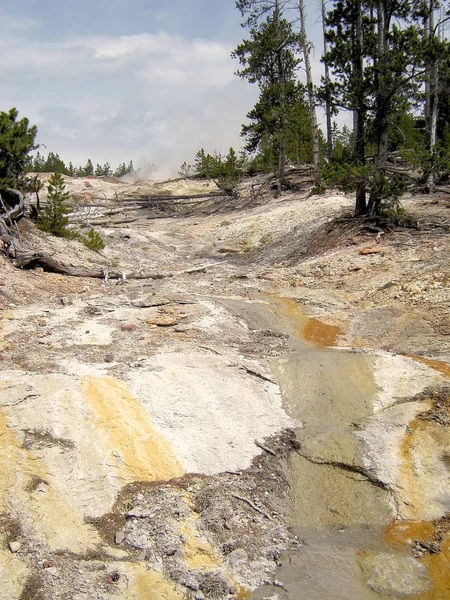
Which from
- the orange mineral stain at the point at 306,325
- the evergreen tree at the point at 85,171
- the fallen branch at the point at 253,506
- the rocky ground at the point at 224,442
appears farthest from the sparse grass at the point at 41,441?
the evergreen tree at the point at 85,171

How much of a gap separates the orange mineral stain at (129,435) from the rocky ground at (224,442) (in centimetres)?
2

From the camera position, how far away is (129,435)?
5.80 metres

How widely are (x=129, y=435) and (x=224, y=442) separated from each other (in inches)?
46.3

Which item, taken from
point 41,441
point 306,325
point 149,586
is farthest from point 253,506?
point 306,325

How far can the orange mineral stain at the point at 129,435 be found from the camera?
5402 millimetres

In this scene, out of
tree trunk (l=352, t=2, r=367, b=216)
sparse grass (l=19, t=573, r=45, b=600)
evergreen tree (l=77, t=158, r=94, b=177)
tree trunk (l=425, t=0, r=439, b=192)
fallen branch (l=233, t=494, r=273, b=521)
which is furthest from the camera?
evergreen tree (l=77, t=158, r=94, b=177)

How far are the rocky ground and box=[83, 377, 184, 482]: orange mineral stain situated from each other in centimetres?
2

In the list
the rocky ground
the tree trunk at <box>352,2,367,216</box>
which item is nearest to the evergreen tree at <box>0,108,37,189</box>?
the rocky ground

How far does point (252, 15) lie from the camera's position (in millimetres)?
22562

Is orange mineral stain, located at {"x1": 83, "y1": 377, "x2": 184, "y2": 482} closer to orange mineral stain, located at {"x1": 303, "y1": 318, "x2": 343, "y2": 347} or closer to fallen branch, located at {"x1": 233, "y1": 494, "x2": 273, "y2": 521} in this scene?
fallen branch, located at {"x1": 233, "y1": 494, "x2": 273, "y2": 521}

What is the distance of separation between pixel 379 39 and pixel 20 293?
1302 centimetres

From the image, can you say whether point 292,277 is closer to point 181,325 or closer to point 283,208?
point 181,325

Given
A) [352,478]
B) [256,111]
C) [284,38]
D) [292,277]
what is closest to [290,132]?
[256,111]

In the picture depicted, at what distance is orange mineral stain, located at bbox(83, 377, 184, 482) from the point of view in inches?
213
